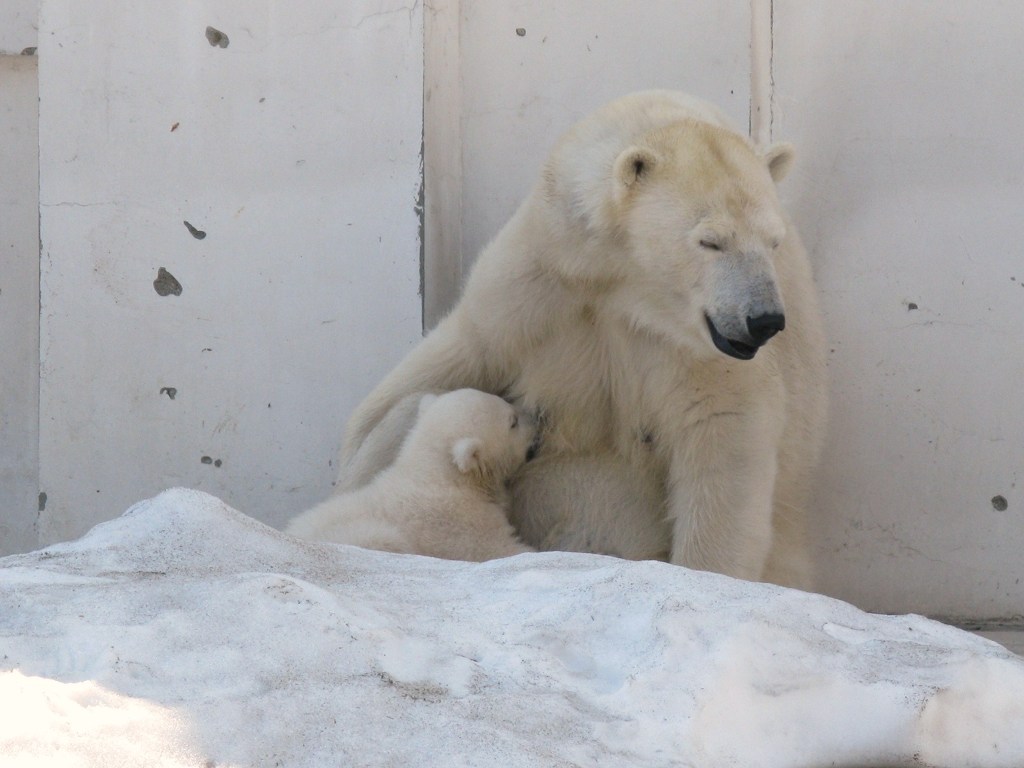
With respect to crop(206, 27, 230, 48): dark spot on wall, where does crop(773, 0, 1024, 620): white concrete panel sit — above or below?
below

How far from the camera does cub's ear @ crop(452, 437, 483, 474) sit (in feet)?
11.3

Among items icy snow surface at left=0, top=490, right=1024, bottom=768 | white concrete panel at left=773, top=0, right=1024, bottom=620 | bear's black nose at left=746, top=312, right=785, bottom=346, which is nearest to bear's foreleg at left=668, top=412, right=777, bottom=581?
bear's black nose at left=746, top=312, right=785, bottom=346

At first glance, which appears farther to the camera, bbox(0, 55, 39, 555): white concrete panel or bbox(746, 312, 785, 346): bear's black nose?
bbox(0, 55, 39, 555): white concrete panel

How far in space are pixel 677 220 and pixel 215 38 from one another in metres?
1.94

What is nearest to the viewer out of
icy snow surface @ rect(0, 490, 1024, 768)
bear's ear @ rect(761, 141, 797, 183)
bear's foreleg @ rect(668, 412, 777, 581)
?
icy snow surface @ rect(0, 490, 1024, 768)

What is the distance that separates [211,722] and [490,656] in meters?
0.48

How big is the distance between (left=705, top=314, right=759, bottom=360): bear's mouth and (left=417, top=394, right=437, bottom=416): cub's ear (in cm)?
92

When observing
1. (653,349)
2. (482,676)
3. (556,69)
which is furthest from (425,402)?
(482,676)

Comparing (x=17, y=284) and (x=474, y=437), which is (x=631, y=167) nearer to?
(x=474, y=437)

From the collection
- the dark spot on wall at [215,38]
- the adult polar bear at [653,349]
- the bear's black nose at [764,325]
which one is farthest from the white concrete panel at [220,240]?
the bear's black nose at [764,325]

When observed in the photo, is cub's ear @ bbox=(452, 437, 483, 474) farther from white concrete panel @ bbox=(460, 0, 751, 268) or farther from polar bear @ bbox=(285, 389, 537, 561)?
white concrete panel @ bbox=(460, 0, 751, 268)

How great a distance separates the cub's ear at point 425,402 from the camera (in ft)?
12.1

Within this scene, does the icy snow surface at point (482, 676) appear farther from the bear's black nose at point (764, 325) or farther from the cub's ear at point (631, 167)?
the cub's ear at point (631, 167)

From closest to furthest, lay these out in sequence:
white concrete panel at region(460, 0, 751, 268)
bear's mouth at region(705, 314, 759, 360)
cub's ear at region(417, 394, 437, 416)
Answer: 1. bear's mouth at region(705, 314, 759, 360)
2. cub's ear at region(417, 394, 437, 416)
3. white concrete panel at region(460, 0, 751, 268)
